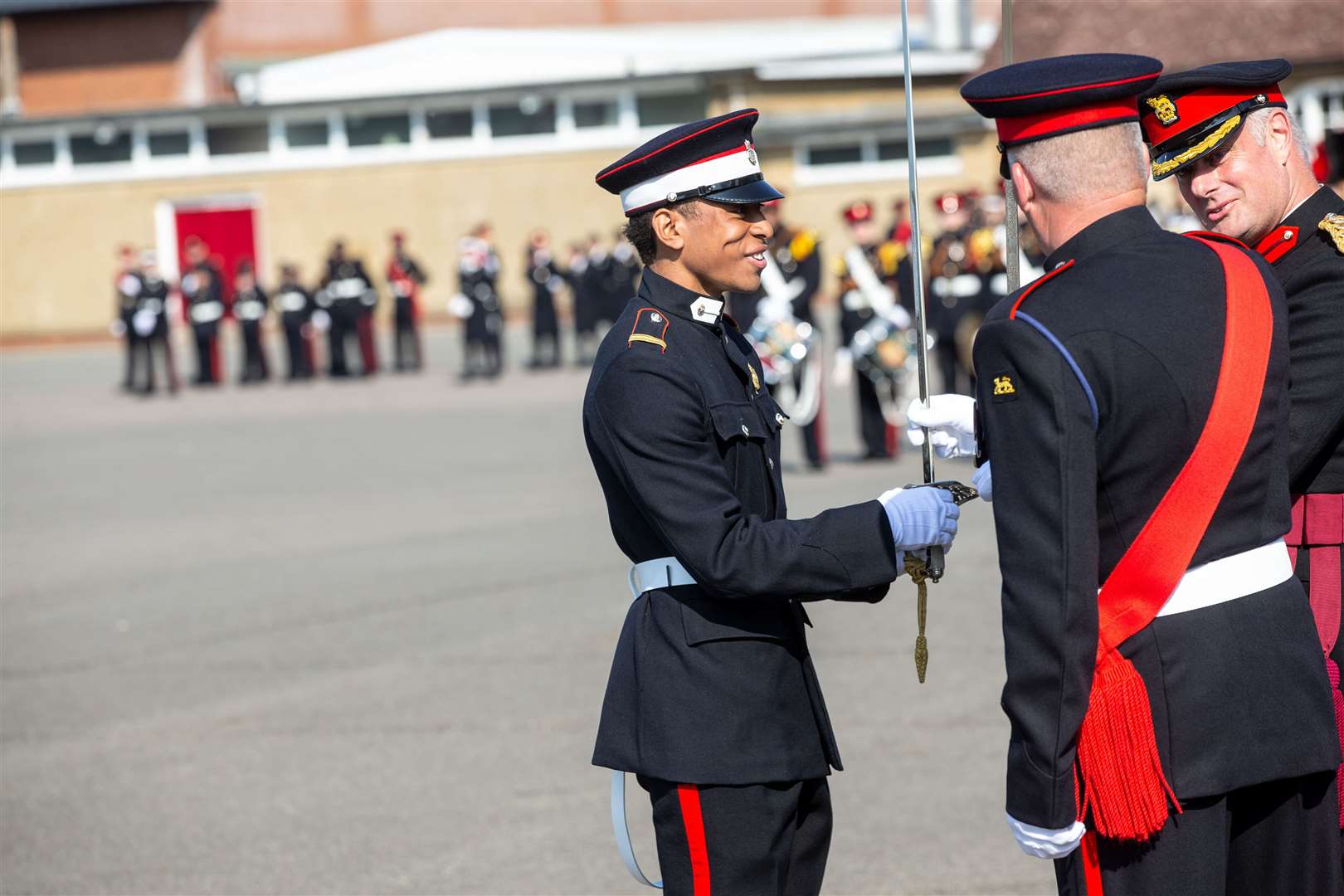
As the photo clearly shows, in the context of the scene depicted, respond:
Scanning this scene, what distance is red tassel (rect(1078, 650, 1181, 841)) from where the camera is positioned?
2660 mm

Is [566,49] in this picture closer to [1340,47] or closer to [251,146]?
[251,146]

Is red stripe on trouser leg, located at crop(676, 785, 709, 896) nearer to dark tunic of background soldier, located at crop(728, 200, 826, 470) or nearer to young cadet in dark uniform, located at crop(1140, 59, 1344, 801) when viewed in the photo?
young cadet in dark uniform, located at crop(1140, 59, 1344, 801)

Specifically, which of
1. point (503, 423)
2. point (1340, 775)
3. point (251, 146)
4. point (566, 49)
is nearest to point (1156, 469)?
point (1340, 775)

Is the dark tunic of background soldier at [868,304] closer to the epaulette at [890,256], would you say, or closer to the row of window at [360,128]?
the epaulette at [890,256]

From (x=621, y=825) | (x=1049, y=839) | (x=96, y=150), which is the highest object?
(x=96, y=150)

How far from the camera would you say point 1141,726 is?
8.79 ft

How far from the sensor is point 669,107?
36.1 m

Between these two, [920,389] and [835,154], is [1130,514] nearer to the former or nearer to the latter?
[920,389]

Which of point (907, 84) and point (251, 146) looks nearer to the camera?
point (907, 84)

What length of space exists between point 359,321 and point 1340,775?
2289 cm

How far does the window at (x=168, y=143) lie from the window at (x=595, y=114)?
8.27 metres

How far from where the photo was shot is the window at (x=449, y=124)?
35.9 metres

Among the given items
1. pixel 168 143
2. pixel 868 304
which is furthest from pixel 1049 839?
pixel 168 143

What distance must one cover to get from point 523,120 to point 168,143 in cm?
758
